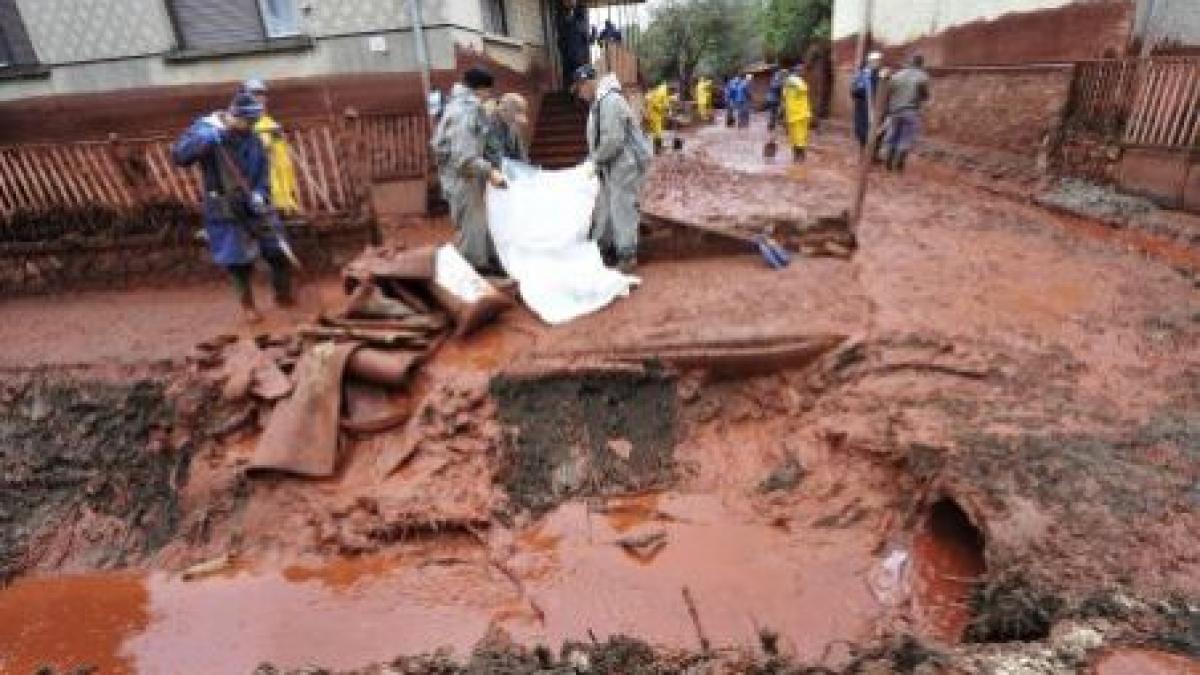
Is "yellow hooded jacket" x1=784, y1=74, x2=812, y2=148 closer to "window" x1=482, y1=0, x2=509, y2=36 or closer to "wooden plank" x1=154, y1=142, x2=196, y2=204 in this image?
"window" x1=482, y1=0, x2=509, y2=36

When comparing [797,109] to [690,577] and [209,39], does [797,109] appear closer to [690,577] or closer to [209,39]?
[209,39]

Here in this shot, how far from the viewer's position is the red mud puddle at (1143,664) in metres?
2.15

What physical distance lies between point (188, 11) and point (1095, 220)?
33.3 ft

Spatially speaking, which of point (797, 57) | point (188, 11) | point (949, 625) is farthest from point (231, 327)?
point (797, 57)

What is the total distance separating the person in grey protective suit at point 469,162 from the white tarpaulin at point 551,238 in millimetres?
127

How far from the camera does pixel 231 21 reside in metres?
7.86

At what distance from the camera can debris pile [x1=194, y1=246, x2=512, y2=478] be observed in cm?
434

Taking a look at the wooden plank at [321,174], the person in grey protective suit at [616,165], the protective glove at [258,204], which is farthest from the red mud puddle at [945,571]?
the wooden plank at [321,174]

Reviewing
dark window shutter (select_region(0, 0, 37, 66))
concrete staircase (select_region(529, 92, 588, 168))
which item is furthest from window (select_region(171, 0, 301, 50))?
concrete staircase (select_region(529, 92, 588, 168))

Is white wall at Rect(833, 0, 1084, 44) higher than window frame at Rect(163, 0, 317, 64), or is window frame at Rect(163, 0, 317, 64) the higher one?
window frame at Rect(163, 0, 317, 64)

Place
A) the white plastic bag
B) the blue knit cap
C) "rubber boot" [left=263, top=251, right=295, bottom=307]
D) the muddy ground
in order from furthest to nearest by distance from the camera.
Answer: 1. "rubber boot" [left=263, top=251, right=295, bottom=307]
2. the blue knit cap
3. the white plastic bag
4. the muddy ground

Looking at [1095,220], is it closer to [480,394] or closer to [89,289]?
[480,394]

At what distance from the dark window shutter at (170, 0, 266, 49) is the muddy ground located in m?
3.85

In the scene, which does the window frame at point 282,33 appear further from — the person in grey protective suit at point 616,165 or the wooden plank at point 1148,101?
the wooden plank at point 1148,101
